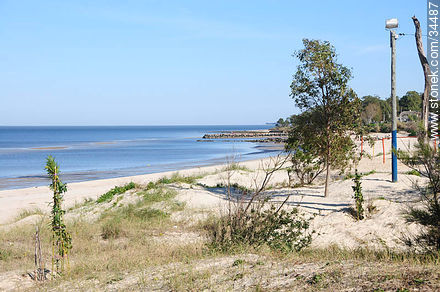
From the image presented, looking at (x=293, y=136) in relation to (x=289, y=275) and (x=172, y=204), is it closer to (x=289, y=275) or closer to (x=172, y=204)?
(x=172, y=204)

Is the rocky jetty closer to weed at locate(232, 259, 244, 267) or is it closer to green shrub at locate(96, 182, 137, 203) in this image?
green shrub at locate(96, 182, 137, 203)

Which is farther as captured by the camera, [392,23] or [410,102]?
[410,102]

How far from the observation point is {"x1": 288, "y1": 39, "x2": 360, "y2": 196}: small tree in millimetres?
12930

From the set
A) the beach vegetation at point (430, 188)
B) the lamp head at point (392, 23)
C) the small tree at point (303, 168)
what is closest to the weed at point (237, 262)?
the beach vegetation at point (430, 188)

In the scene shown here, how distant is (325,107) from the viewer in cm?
1325

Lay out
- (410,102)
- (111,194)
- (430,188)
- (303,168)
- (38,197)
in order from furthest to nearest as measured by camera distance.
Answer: (410,102) → (38,197) → (303,168) → (111,194) → (430,188)

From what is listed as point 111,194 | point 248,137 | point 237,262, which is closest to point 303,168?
point 111,194

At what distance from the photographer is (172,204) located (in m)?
13.9

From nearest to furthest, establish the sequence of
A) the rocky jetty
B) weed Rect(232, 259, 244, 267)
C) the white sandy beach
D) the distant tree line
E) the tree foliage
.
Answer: weed Rect(232, 259, 244, 267), the white sandy beach, the distant tree line, the tree foliage, the rocky jetty

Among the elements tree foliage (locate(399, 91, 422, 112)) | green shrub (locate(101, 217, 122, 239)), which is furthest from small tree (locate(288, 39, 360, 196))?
tree foliage (locate(399, 91, 422, 112))

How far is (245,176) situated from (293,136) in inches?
287

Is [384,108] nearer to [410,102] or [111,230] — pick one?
[410,102]

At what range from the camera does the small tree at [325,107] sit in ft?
42.4

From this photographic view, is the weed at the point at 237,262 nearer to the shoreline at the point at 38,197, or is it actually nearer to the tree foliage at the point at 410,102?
the shoreline at the point at 38,197
